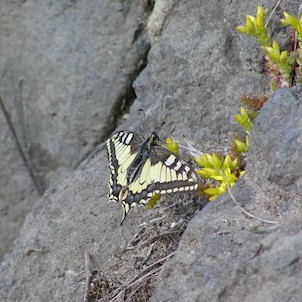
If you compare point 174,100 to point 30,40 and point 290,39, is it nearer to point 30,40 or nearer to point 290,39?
point 290,39

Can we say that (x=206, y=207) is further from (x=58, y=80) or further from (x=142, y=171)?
(x=58, y=80)

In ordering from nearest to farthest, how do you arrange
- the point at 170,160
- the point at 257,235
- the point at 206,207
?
the point at 257,235 → the point at 206,207 → the point at 170,160

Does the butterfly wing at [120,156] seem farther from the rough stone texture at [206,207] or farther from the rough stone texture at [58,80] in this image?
the rough stone texture at [58,80]

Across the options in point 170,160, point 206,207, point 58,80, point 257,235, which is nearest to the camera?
point 257,235

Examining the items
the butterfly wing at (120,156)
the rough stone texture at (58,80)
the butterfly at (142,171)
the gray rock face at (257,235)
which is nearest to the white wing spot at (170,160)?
the butterfly at (142,171)

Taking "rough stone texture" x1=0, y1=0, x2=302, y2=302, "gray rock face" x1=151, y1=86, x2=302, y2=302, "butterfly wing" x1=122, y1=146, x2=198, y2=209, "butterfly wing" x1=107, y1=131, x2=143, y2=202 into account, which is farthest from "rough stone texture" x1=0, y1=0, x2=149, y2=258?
"gray rock face" x1=151, y1=86, x2=302, y2=302

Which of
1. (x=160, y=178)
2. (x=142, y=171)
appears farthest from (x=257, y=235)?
(x=142, y=171)

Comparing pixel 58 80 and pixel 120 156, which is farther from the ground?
pixel 120 156
